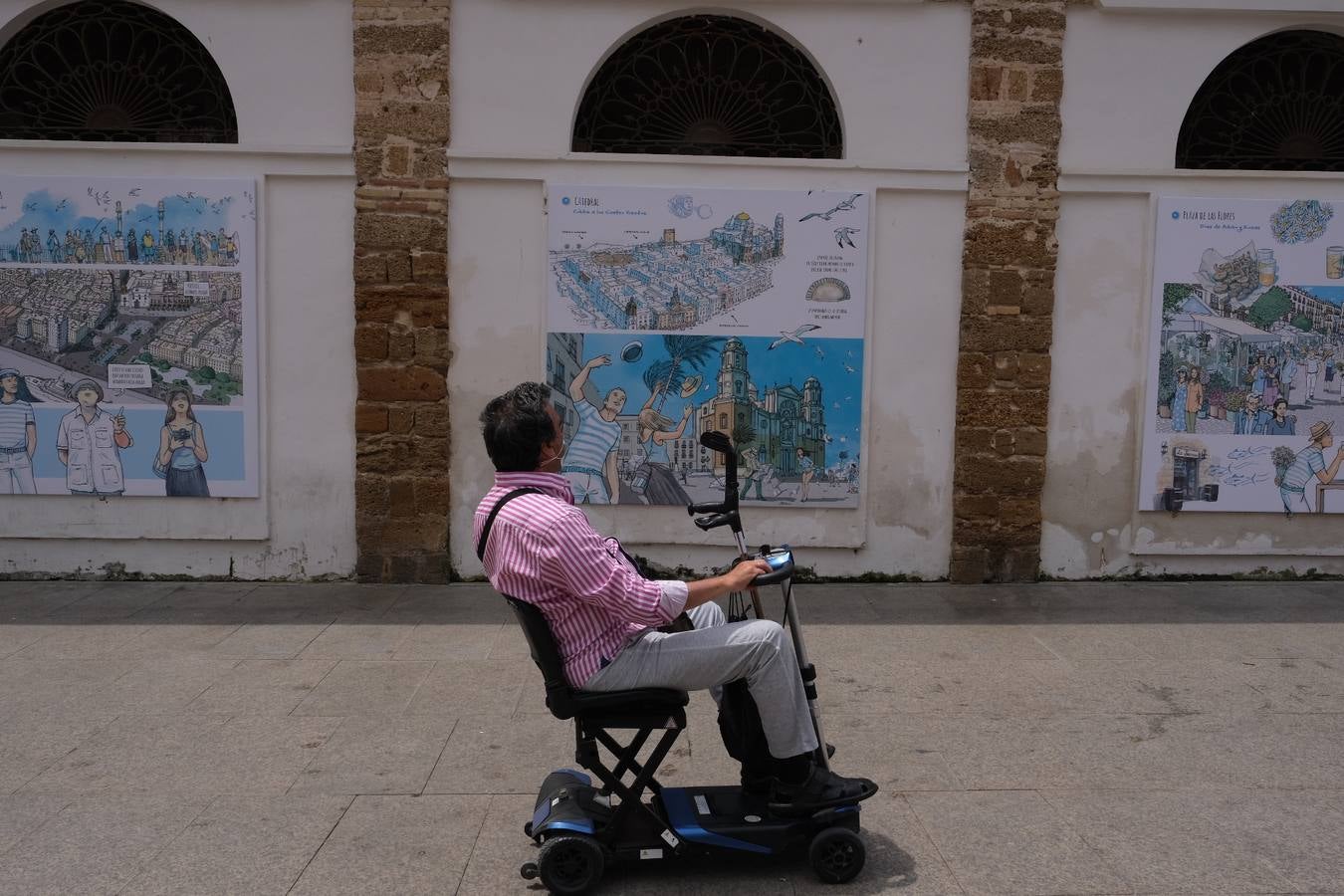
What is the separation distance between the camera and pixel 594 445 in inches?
313

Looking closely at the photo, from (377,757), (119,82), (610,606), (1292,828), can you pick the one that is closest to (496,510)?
(610,606)

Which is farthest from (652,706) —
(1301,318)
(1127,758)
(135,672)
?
(1301,318)

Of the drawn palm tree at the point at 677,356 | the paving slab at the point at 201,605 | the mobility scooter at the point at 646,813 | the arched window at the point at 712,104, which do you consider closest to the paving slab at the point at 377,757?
the mobility scooter at the point at 646,813

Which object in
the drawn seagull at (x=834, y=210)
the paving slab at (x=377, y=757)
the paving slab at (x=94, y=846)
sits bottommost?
the paving slab at (x=94, y=846)

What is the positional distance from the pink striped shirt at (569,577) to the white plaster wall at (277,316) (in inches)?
186

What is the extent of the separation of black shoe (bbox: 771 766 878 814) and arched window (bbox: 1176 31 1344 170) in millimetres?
6338

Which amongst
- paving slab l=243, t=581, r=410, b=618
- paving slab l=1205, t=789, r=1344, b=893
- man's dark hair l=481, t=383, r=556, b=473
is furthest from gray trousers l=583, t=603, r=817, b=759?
paving slab l=243, t=581, r=410, b=618

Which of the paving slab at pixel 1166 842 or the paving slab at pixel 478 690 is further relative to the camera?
the paving slab at pixel 478 690

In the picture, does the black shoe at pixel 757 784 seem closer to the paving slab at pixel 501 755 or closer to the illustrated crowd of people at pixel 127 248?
the paving slab at pixel 501 755

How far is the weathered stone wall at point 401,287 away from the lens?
25.3ft

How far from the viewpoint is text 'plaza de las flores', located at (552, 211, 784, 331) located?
25.8 feet

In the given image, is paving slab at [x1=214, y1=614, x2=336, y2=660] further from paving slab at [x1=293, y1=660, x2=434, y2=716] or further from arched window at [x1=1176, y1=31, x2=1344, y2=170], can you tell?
arched window at [x1=1176, y1=31, x2=1344, y2=170]

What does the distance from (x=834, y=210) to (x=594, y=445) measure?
2.35 m

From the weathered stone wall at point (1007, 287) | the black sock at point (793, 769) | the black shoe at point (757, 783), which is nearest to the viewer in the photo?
the black sock at point (793, 769)
